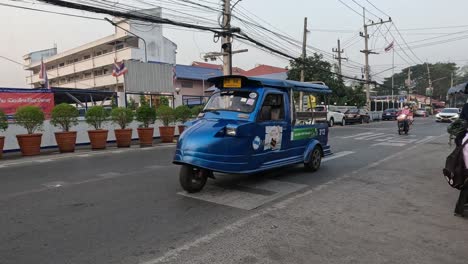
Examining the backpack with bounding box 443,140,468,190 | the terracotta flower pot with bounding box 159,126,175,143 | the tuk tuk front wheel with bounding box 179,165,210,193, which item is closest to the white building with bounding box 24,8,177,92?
the terracotta flower pot with bounding box 159,126,175,143

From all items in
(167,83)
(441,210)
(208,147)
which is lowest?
(441,210)

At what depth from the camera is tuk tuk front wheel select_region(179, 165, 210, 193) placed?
691 cm

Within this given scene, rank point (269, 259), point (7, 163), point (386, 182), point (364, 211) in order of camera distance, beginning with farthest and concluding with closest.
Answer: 1. point (7, 163)
2. point (386, 182)
3. point (364, 211)
4. point (269, 259)

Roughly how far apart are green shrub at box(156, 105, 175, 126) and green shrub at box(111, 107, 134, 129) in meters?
1.87

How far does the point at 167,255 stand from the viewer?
4.14m

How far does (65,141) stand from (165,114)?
4999mm

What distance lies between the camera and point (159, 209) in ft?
19.5

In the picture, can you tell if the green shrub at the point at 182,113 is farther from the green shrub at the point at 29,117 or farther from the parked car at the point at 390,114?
the parked car at the point at 390,114

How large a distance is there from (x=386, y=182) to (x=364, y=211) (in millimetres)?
2557

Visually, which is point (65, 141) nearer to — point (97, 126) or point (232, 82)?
point (97, 126)

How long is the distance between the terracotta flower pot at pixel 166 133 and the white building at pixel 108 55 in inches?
1092

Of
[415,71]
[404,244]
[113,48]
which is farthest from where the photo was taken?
[415,71]

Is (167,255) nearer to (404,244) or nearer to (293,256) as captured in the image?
(293,256)

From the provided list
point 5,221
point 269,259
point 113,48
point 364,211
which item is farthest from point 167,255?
point 113,48
